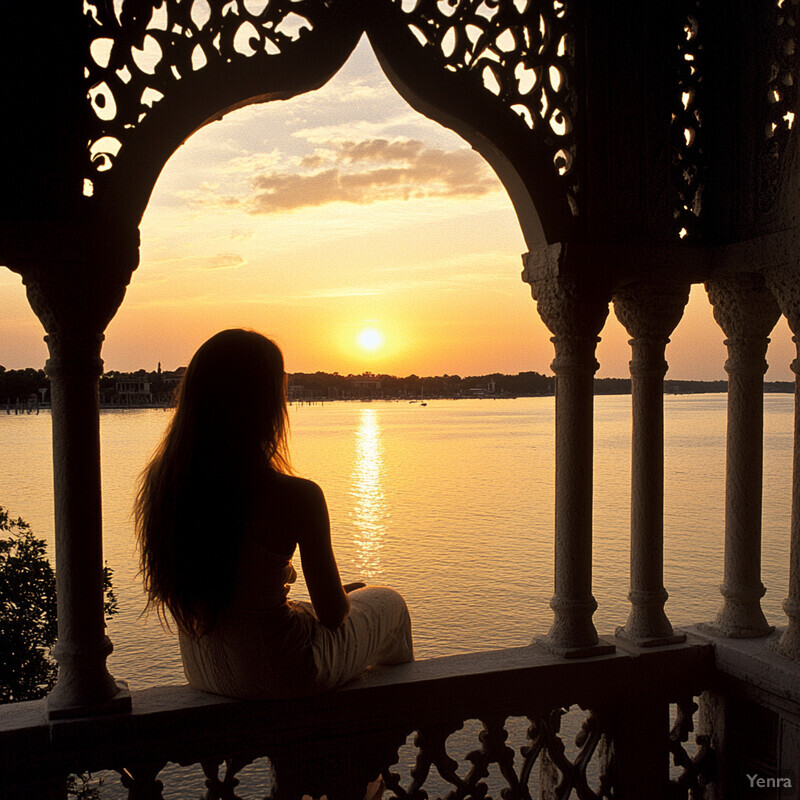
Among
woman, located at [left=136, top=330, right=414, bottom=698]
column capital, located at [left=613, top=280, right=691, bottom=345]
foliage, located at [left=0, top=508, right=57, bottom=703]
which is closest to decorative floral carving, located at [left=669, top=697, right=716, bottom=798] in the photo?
column capital, located at [left=613, top=280, right=691, bottom=345]

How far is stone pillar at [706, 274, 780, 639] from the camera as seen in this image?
3.13 metres

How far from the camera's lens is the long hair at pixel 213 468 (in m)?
2.19

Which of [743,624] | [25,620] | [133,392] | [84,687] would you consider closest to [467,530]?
[25,620]

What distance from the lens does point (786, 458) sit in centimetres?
4694

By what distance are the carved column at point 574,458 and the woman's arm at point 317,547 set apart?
1037 mm

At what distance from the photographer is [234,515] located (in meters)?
→ 2.20

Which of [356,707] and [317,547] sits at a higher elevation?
[317,547]

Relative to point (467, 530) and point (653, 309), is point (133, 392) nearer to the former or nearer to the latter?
point (467, 530)

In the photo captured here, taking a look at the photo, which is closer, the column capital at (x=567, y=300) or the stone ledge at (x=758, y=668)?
the stone ledge at (x=758, y=668)

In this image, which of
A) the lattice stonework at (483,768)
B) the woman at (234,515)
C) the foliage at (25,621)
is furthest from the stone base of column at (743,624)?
the foliage at (25,621)

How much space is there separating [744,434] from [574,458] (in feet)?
2.47

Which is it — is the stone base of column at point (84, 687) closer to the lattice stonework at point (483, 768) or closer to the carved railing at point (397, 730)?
the carved railing at point (397, 730)

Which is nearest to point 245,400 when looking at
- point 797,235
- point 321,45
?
point 321,45

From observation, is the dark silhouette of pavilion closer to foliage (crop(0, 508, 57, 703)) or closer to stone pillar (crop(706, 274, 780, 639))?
stone pillar (crop(706, 274, 780, 639))
